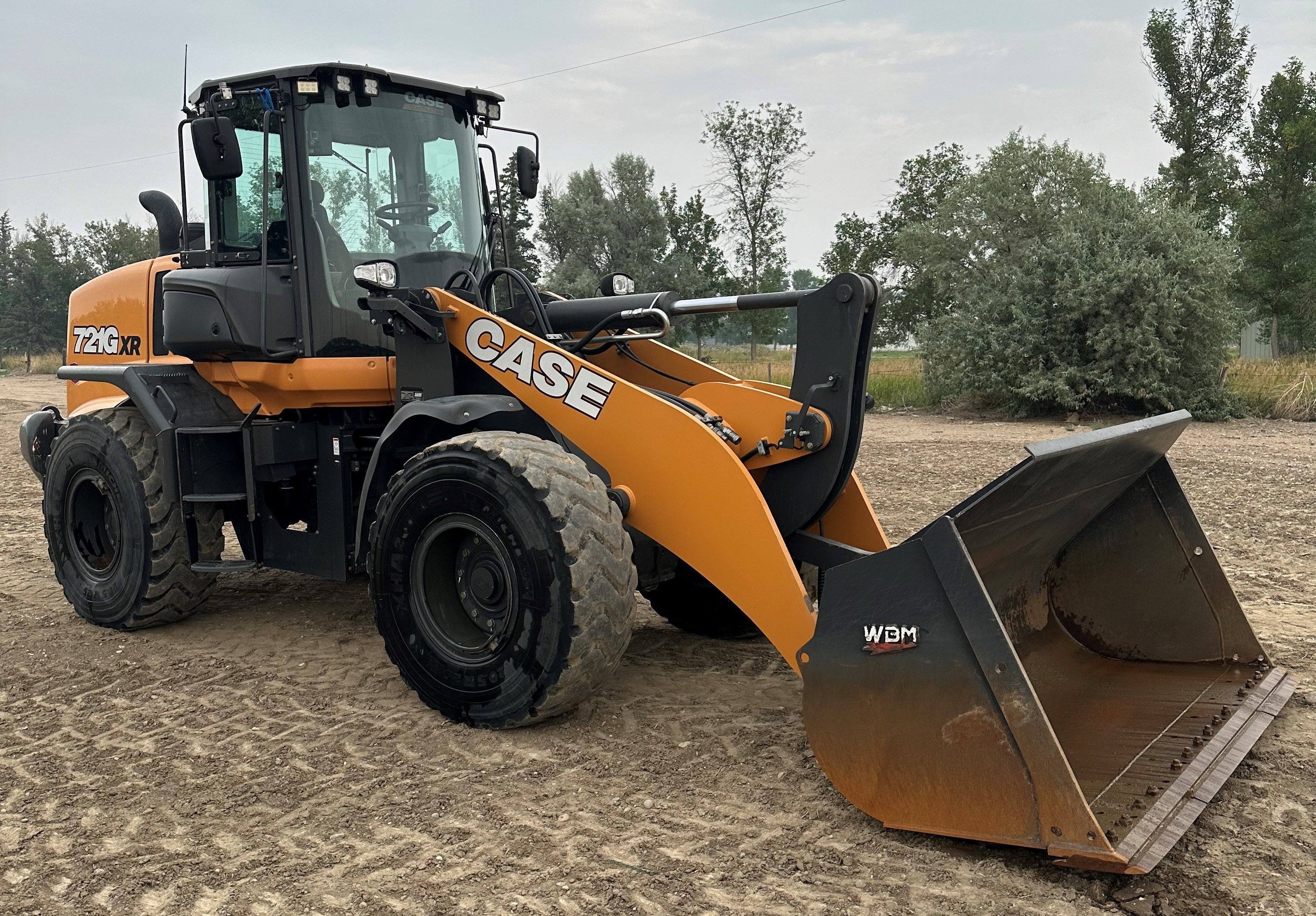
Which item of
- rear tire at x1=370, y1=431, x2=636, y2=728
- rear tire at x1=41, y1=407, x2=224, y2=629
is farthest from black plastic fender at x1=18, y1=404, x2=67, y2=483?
rear tire at x1=370, y1=431, x2=636, y2=728

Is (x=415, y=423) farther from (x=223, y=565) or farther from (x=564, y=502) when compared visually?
(x=223, y=565)

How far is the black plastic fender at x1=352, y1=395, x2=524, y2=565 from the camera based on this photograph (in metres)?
4.48

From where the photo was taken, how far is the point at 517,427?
4.77 m

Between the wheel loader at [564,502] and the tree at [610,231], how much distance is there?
88.6ft

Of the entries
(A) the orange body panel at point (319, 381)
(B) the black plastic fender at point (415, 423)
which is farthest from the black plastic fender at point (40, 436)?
(B) the black plastic fender at point (415, 423)

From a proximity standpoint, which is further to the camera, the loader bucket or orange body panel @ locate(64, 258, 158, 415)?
orange body panel @ locate(64, 258, 158, 415)

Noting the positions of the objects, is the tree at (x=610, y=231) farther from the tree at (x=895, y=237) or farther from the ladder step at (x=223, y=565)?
the ladder step at (x=223, y=565)

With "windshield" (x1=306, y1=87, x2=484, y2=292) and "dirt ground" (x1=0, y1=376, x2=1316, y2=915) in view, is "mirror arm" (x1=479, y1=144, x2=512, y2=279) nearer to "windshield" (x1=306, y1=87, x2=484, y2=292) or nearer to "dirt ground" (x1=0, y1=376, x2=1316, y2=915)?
"windshield" (x1=306, y1=87, x2=484, y2=292)

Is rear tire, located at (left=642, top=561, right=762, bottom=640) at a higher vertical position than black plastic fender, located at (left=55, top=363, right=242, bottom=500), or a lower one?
lower

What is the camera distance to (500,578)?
4.14m

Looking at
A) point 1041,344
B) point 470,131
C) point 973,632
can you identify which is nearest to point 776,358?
point 1041,344

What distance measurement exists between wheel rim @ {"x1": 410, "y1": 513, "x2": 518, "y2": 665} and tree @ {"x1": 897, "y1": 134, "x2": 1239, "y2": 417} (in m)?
13.5

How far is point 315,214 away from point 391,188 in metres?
0.40

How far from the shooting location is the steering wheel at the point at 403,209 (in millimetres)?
5301
